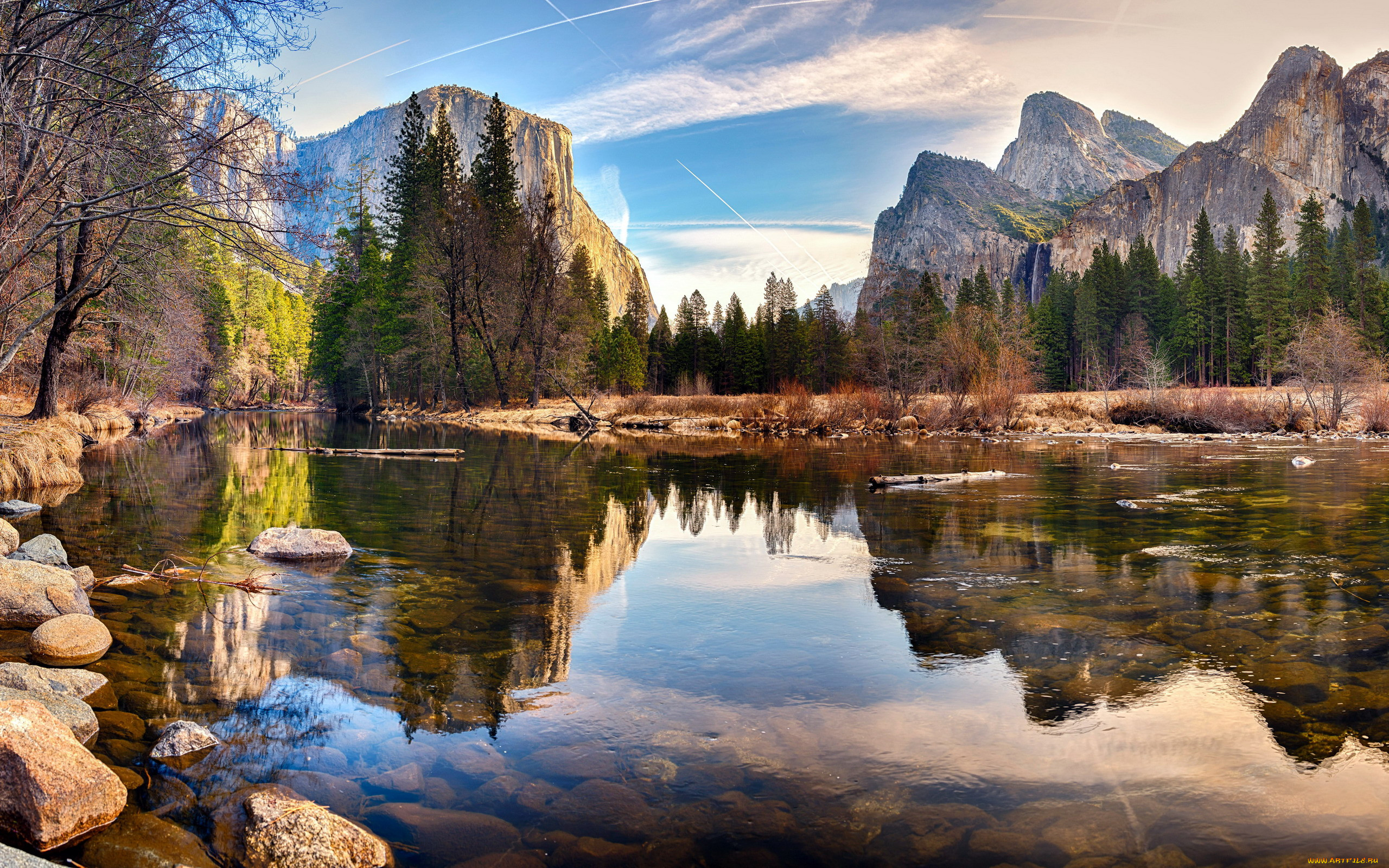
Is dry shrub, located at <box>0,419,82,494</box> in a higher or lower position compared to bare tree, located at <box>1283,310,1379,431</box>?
lower

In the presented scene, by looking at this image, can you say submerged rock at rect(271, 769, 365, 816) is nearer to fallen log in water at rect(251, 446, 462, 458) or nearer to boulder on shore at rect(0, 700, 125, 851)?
boulder on shore at rect(0, 700, 125, 851)

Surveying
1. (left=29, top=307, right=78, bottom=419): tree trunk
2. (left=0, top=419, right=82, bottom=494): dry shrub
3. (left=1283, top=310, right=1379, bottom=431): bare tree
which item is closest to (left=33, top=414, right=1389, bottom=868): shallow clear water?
(left=0, top=419, right=82, bottom=494): dry shrub

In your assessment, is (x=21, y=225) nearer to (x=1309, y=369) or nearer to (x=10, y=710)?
(x=10, y=710)

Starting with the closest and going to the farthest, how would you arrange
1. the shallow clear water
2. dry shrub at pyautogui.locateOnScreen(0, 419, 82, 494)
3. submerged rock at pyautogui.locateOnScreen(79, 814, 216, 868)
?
1. submerged rock at pyautogui.locateOnScreen(79, 814, 216, 868)
2. the shallow clear water
3. dry shrub at pyautogui.locateOnScreen(0, 419, 82, 494)

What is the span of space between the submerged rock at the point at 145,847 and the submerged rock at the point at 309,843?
181mm

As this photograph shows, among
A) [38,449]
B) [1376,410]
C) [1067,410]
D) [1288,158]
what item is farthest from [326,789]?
[1288,158]

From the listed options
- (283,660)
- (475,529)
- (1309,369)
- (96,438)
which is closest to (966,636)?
(283,660)

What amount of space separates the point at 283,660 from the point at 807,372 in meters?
76.5

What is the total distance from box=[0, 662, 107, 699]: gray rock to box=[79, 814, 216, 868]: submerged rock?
148 cm

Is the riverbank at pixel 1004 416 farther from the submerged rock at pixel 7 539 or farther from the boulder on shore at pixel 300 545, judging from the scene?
the submerged rock at pixel 7 539

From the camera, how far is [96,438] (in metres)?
25.6

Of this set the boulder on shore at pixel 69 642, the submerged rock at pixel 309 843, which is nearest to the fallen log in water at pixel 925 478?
the boulder on shore at pixel 69 642

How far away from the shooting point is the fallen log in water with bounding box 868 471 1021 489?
1475cm

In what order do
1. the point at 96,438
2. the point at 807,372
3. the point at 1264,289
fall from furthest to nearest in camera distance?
the point at 807,372, the point at 1264,289, the point at 96,438
